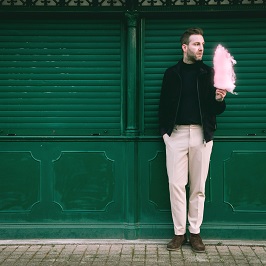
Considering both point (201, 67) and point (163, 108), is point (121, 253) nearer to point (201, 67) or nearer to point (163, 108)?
point (163, 108)

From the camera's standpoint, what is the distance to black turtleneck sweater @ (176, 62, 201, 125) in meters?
5.86

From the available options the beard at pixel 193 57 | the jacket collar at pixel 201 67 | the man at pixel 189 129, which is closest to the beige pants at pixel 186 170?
the man at pixel 189 129

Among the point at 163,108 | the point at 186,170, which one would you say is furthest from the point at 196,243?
the point at 163,108

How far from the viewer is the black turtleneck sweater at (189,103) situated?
5.86 metres

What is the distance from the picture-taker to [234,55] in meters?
6.23

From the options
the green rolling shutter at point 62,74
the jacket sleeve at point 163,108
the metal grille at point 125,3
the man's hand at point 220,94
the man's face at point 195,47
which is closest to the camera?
the man's hand at point 220,94

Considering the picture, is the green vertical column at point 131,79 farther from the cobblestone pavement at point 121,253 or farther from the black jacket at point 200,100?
the cobblestone pavement at point 121,253

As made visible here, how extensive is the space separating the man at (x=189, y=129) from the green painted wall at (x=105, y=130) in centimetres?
34

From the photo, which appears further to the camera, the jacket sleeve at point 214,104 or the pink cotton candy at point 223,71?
the jacket sleeve at point 214,104

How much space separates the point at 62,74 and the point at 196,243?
2541mm

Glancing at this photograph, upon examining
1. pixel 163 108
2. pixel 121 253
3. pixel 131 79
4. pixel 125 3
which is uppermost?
pixel 125 3

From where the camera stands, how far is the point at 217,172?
625cm

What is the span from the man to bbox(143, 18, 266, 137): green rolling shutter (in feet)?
1.17

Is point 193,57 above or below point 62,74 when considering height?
above
